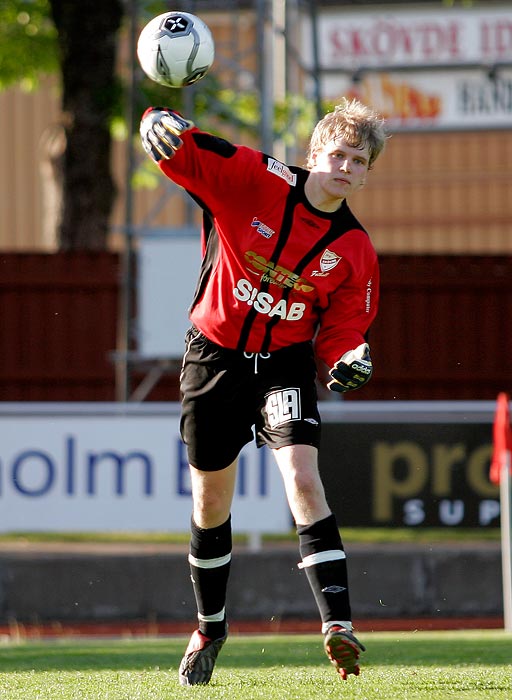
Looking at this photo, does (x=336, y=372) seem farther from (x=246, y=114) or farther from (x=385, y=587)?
(x=246, y=114)

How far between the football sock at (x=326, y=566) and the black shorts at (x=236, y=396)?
0.39 metres

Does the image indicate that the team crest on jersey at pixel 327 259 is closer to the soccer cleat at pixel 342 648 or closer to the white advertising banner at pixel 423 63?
the soccer cleat at pixel 342 648

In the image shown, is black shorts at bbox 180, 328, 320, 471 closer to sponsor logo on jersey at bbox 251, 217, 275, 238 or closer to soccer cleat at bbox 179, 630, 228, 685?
→ sponsor logo on jersey at bbox 251, 217, 275, 238

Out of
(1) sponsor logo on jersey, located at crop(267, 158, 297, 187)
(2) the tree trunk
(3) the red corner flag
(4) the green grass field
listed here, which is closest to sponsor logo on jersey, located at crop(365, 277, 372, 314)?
(1) sponsor logo on jersey, located at crop(267, 158, 297, 187)

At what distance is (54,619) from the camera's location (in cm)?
1158

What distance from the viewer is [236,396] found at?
18.6ft

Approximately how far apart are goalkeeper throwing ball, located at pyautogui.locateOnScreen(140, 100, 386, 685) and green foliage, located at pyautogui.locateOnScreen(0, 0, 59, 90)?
45.5 feet

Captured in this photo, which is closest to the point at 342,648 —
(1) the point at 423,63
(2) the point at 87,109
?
Result: (2) the point at 87,109

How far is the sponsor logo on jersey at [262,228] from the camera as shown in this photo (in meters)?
5.59

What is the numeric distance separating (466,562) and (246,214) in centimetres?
678

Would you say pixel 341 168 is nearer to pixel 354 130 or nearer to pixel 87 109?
pixel 354 130

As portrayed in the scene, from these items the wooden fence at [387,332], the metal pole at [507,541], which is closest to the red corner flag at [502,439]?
the metal pole at [507,541]

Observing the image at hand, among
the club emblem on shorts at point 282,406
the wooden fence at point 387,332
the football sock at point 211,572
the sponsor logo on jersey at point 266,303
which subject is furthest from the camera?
the wooden fence at point 387,332

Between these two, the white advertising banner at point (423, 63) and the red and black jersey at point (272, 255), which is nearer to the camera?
the red and black jersey at point (272, 255)
